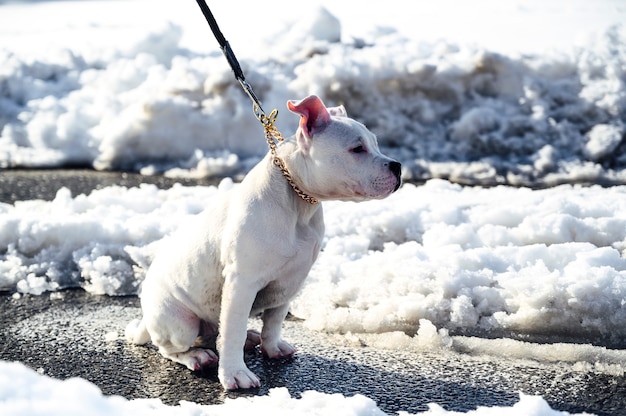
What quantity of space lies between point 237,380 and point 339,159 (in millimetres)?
1023

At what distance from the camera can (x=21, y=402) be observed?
2357 millimetres

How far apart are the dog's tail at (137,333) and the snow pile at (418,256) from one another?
29.1 inches

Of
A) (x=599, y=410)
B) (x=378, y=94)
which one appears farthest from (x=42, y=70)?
(x=599, y=410)

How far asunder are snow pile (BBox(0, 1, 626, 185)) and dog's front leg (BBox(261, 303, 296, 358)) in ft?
13.8

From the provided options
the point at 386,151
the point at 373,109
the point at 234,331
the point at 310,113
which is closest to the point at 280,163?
the point at 310,113

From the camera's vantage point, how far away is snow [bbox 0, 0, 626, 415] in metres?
4.26

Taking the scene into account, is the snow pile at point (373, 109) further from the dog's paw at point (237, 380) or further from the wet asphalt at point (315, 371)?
the dog's paw at point (237, 380)

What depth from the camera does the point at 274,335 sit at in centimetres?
399

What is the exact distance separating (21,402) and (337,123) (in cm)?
173

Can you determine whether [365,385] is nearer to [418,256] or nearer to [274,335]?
[274,335]

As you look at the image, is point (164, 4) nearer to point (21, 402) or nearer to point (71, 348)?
point (71, 348)

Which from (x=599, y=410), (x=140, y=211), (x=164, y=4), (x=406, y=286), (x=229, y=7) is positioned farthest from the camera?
(x=164, y=4)

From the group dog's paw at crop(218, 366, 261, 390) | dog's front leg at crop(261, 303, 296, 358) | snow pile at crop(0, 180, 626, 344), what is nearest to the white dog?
dog's paw at crop(218, 366, 261, 390)

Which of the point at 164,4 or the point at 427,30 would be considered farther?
the point at 164,4
